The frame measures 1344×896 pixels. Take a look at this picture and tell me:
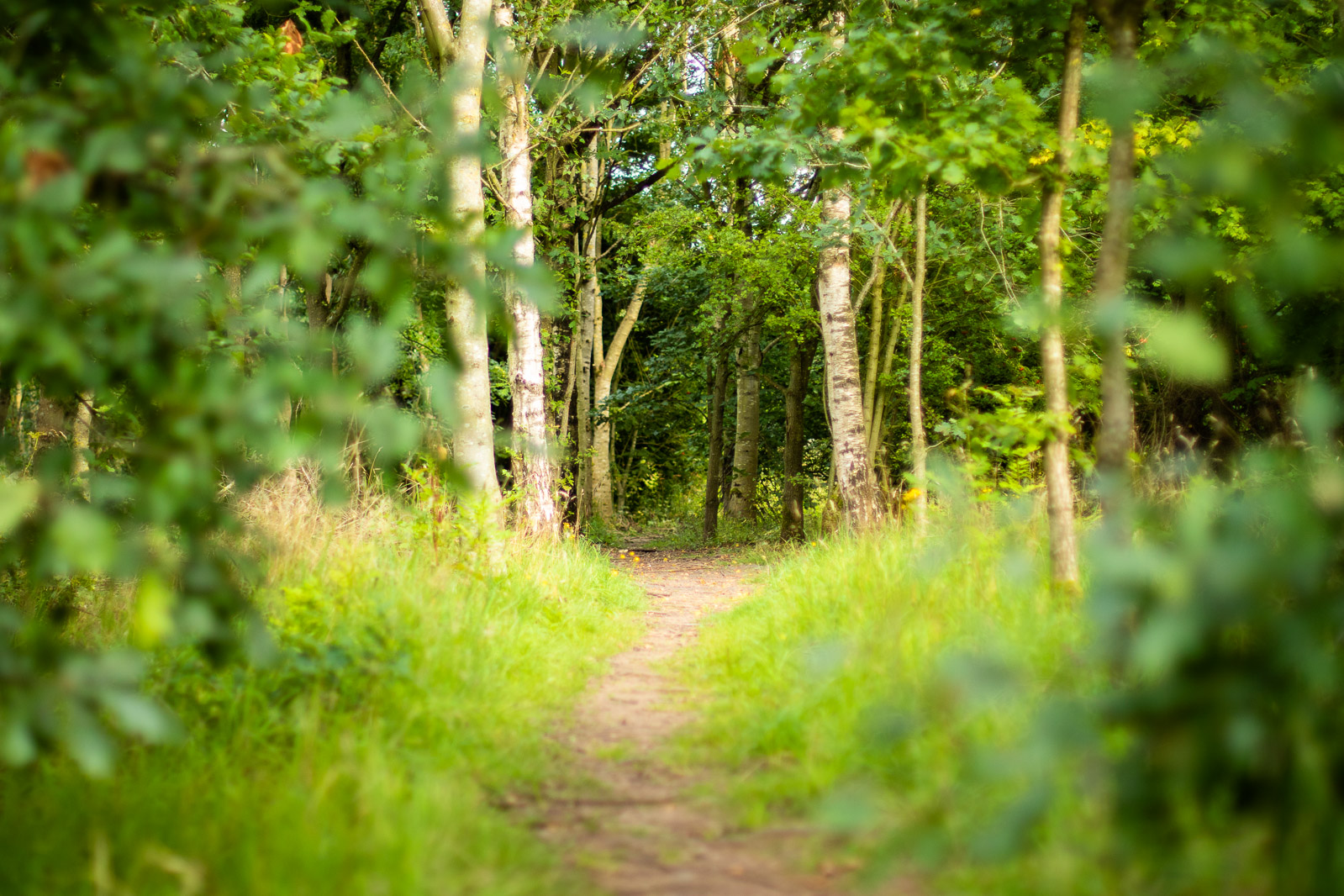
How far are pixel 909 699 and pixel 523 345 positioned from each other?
5800 mm

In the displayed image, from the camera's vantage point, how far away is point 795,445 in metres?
13.9

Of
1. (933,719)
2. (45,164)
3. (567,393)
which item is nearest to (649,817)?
(933,719)

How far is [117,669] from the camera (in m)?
1.55

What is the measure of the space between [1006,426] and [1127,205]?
138cm

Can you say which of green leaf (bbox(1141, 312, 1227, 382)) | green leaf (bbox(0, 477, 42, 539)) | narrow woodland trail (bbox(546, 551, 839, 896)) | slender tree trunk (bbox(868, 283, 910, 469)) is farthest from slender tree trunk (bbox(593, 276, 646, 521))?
green leaf (bbox(1141, 312, 1227, 382))

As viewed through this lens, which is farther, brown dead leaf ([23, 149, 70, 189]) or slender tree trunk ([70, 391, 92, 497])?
slender tree trunk ([70, 391, 92, 497])

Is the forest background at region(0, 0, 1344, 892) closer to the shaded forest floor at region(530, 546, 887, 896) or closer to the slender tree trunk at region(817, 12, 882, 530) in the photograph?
the slender tree trunk at region(817, 12, 882, 530)

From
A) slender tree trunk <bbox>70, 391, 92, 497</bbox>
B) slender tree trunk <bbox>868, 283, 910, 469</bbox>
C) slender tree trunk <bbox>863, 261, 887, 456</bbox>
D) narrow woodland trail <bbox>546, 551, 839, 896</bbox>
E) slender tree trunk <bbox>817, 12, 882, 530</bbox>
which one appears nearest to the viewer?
narrow woodland trail <bbox>546, 551, 839, 896</bbox>

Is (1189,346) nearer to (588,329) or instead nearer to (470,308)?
(470,308)

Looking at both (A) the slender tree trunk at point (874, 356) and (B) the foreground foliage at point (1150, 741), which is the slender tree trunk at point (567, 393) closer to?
(A) the slender tree trunk at point (874, 356)

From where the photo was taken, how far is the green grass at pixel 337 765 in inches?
85.0

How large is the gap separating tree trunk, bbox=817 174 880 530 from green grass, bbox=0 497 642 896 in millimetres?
4969

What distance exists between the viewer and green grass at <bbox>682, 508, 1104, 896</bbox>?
154 cm

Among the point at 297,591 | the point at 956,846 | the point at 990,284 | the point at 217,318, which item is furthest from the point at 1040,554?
the point at 990,284
